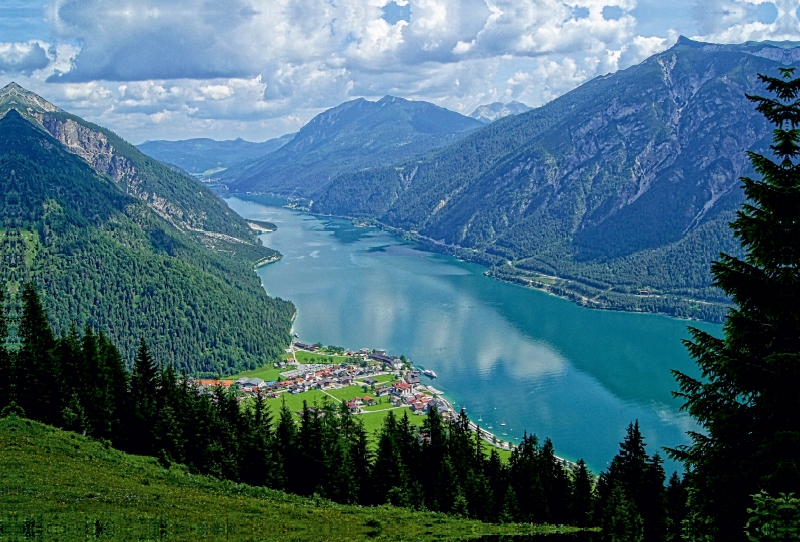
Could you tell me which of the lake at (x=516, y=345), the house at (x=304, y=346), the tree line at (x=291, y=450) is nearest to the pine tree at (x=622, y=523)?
the tree line at (x=291, y=450)

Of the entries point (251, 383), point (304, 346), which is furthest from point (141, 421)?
point (304, 346)

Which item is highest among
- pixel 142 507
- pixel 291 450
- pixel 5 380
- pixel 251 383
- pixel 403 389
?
pixel 142 507

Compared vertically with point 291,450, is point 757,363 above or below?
above

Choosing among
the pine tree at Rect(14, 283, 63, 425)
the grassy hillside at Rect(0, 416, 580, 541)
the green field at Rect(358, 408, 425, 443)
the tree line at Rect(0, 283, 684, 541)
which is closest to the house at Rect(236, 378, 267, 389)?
the green field at Rect(358, 408, 425, 443)

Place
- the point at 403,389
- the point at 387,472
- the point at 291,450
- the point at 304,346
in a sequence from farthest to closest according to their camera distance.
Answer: the point at 304,346
the point at 403,389
the point at 291,450
the point at 387,472

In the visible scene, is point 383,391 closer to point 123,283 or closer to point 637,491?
point 637,491

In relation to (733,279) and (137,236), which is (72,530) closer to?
(733,279)

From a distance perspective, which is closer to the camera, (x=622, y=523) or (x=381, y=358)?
(x=622, y=523)
